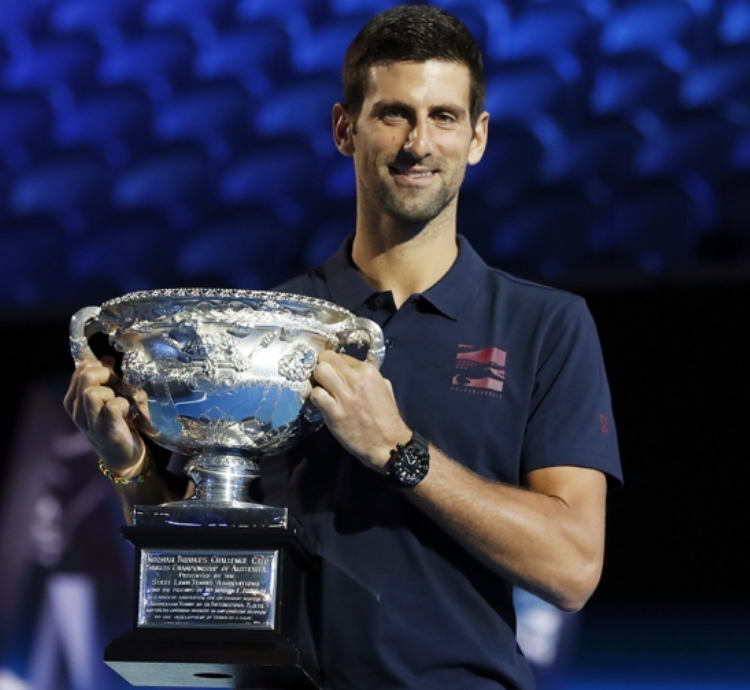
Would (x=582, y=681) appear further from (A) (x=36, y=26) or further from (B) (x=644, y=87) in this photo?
(A) (x=36, y=26)

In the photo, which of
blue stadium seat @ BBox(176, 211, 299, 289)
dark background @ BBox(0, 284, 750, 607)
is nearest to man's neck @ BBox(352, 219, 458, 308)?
dark background @ BBox(0, 284, 750, 607)

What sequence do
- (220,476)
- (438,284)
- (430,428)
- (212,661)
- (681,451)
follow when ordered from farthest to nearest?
(681,451)
(438,284)
(430,428)
(220,476)
(212,661)

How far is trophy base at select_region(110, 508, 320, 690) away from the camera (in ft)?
5.28

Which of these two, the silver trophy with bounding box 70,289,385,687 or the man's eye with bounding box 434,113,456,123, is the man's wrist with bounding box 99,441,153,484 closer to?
the silver trophy with bounding box 70,289,385,687

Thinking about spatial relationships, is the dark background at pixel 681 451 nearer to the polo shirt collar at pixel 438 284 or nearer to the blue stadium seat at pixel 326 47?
the blue stadium seat at pixel 326 47

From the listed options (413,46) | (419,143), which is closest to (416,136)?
(419,143)

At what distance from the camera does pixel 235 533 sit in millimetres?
1637

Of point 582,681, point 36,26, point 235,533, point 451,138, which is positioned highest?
point 36,26

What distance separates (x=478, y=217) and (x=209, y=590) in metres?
2.68

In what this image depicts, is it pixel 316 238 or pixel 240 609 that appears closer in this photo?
pixel 240 609

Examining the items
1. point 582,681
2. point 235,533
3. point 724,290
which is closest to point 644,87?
point 724,290

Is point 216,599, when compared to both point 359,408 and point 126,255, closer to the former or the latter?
point 359,408

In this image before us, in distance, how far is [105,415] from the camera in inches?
69.0

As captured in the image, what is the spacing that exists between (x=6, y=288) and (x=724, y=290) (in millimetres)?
2661
